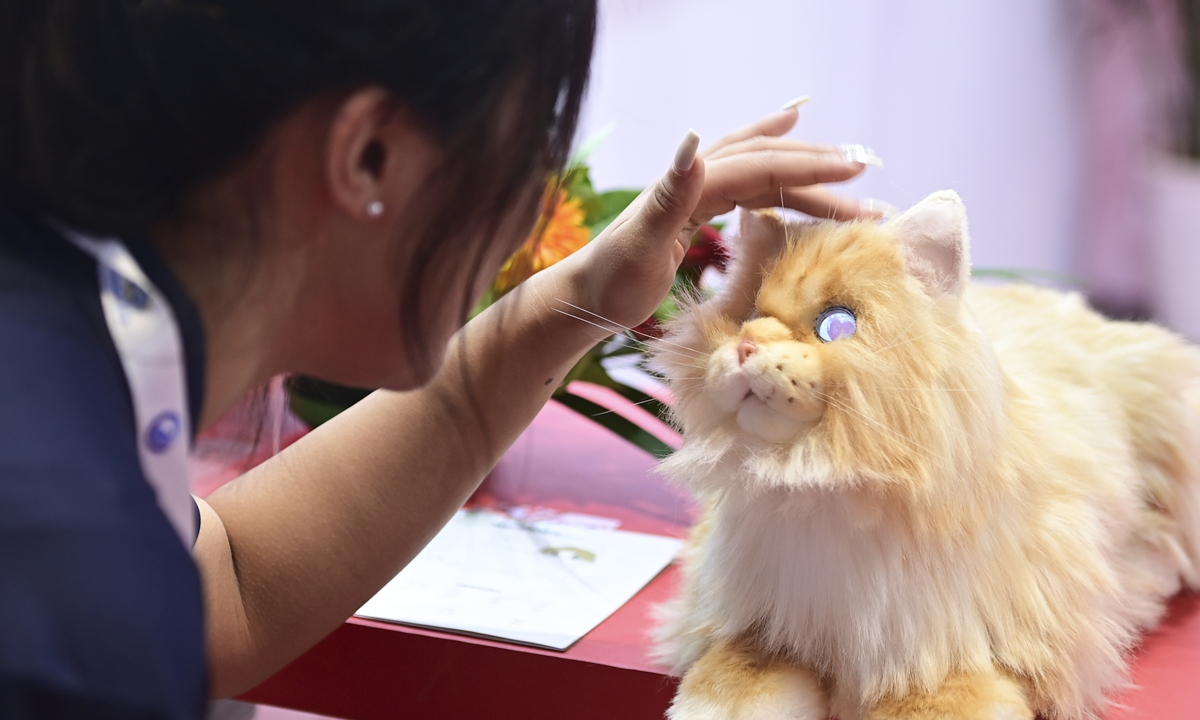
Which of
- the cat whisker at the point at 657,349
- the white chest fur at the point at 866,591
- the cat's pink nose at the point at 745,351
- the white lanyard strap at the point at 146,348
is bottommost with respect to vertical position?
the white chest fur at the point at 866,591

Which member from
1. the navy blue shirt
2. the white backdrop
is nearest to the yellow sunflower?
the navy blue shirt

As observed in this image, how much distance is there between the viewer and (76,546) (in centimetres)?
33

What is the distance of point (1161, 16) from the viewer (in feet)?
7.00

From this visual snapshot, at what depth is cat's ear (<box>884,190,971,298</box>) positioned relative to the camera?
604 millimetres

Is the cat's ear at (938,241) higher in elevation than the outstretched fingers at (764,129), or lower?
lower

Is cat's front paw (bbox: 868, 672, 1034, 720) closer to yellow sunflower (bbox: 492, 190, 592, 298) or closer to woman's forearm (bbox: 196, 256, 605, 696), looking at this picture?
woman's forearm (bbox: 196, 256, 605, 696)

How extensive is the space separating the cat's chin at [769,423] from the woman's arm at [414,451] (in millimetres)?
142

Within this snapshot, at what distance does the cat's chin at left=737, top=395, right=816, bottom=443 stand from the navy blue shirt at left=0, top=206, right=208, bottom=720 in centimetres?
32

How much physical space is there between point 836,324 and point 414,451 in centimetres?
31

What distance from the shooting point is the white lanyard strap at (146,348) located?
41cm

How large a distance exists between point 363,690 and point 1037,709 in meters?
0.49

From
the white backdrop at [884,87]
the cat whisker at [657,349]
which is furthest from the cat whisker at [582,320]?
the white backdrop at [884,87]

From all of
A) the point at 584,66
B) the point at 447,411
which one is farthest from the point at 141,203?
the point at 447,411

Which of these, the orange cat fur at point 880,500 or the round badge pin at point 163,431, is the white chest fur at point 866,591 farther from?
the round badge pin at point 163,431
